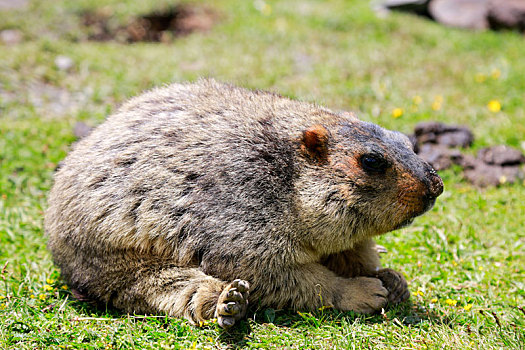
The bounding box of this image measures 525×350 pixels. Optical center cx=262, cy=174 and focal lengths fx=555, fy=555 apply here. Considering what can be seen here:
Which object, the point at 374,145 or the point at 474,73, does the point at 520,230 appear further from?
the point at 474,73

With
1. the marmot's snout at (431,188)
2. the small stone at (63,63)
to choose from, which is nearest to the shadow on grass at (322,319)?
the marmot's snout at (431,188)

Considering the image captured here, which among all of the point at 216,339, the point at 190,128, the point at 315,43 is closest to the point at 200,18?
the point at 315,43

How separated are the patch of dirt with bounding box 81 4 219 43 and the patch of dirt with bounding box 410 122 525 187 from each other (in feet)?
20.2

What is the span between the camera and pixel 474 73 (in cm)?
1041

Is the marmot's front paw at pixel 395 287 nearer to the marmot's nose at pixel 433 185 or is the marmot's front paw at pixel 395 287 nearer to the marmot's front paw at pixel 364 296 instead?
the marmot's front paw at pixel 364 296

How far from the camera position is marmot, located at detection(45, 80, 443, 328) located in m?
4.32

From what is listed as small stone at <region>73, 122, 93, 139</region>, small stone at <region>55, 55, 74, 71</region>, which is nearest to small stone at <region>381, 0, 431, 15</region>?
small stone at <region>55, 55, 74, 71</region>

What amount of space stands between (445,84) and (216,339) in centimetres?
747

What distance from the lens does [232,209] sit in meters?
4.32

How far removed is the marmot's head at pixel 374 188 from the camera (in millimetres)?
4332

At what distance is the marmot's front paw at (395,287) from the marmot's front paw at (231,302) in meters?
1.33

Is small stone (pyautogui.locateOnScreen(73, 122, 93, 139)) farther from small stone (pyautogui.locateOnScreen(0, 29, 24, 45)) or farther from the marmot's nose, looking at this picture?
the marmot's nose

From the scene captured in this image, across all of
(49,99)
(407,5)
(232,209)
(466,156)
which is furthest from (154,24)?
(232,209)

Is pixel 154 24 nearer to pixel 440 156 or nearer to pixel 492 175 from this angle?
pixel 440 156
